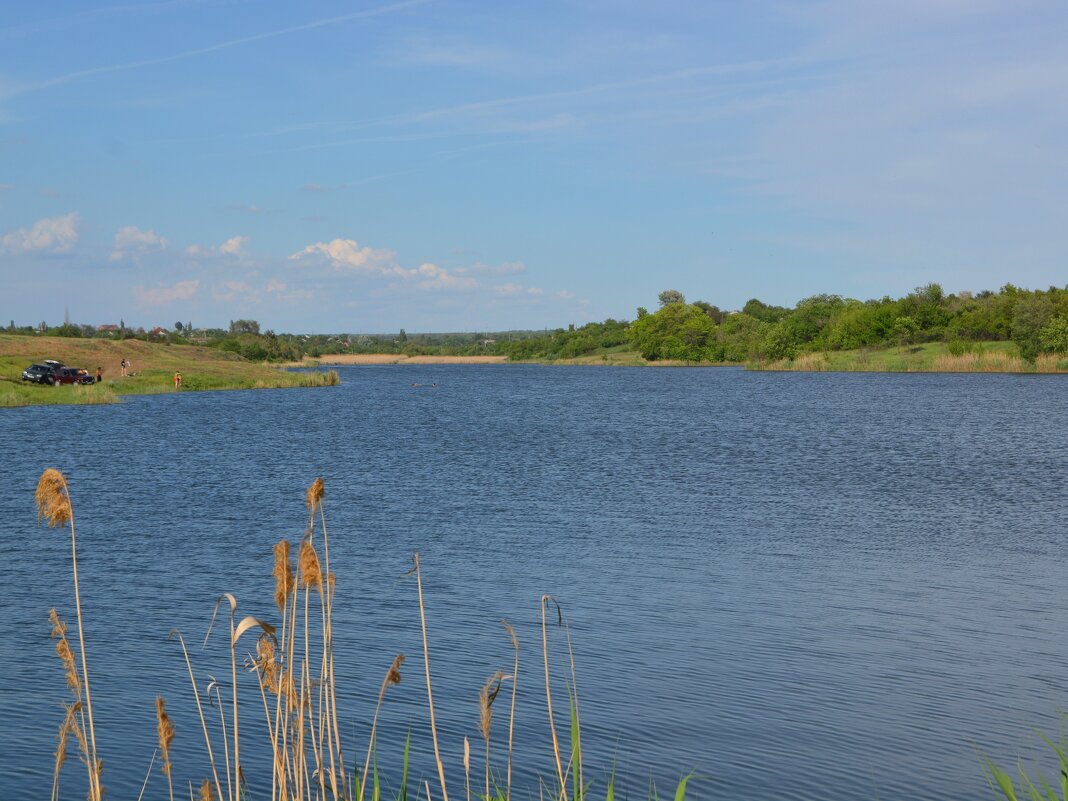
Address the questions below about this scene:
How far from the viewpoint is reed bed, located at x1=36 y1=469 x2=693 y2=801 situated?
215 inches

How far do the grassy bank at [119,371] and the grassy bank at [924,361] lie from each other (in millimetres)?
63993

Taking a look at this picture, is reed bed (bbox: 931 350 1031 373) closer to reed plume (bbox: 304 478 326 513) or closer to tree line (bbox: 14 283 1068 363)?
tree line (bbox: 14 283 1068 363)

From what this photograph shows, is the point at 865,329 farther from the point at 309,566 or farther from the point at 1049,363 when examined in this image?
the point at 309,566

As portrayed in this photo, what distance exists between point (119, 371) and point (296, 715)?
105 metres

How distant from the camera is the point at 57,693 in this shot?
43.6 ft

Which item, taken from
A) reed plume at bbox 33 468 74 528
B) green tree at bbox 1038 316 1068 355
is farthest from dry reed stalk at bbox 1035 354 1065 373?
reed plume at bbox 33 468 74 528

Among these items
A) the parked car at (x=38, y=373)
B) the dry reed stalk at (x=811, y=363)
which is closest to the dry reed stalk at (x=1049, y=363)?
the dry reed stalk at (x=811, y=363)

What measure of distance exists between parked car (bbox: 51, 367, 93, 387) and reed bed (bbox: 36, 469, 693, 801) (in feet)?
238

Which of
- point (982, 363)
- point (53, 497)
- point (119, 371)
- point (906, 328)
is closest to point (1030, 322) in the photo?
point (982, 363)

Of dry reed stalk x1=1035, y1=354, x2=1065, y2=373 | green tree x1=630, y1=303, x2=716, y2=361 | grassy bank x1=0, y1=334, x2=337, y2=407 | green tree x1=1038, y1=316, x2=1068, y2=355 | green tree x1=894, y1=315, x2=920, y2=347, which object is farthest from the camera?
green tree x1=630, y1=303, x2=716, y2=361

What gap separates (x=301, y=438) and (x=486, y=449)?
37.3 feet

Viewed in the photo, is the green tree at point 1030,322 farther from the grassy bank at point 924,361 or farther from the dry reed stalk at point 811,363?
the dry reed stalk at point 811,363

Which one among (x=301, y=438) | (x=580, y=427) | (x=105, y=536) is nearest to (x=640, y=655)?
(x=105, y=536)

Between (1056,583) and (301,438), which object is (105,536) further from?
(301,438)
